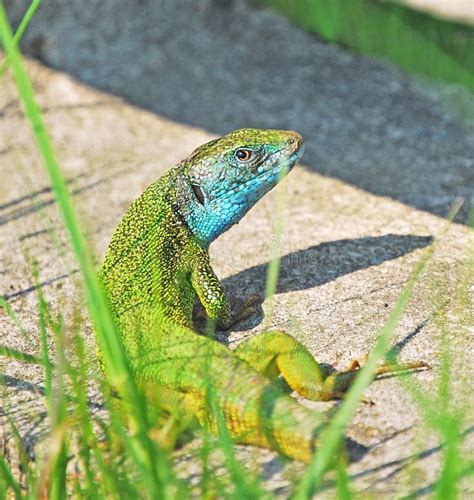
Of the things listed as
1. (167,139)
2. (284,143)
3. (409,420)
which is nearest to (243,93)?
(167,139)

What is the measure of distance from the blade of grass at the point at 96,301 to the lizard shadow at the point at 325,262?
206cm

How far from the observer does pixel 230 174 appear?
408 centimetres

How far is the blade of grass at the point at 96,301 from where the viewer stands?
2.10 m

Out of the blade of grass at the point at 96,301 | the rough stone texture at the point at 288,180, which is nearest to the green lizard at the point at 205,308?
the rough stone texture at the point at 288,180

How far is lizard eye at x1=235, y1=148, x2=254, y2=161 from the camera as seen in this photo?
4078 mm

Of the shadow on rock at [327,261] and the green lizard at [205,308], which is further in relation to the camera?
the shadow on rock at [327,261]

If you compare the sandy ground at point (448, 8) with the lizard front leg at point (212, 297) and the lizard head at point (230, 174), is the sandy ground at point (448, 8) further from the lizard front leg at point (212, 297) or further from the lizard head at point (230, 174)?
the lizard front leg at point (212, 297)

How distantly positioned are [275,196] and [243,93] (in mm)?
1719

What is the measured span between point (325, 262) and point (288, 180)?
1247mm

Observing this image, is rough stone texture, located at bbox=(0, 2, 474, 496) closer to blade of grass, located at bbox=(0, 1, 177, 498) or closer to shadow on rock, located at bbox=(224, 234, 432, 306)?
shadow on rock, located at bbox=(224, 234, 432, 306)

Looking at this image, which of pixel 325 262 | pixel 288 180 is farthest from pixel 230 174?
pixel 288 180

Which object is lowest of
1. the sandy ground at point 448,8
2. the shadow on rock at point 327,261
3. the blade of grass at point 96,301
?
the shadow on rock at point 327,261

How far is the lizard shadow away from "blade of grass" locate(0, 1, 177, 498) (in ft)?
6.76

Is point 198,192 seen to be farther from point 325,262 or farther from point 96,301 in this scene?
point 96,301
